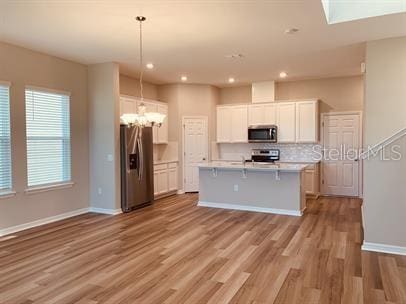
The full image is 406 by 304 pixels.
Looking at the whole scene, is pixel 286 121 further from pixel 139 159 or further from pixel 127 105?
pixel 127 105

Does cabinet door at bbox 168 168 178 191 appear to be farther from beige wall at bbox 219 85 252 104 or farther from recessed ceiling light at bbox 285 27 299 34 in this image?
recessed ceiling light at bbox 285 27 299 34

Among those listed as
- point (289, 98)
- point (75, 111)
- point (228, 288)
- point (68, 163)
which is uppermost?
point (289, 98)

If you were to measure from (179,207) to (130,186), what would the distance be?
1.14 metres

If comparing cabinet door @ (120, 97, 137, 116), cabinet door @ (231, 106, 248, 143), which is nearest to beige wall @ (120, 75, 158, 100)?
cabinet door @ (120, 97, 137, 116)

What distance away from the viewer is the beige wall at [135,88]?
7234 mm

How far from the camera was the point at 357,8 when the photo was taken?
3705mm

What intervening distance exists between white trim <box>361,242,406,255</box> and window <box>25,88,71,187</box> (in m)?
5.07

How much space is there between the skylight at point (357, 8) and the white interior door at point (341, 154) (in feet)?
13.7

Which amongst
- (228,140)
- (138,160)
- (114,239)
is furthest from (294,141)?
(114,239)

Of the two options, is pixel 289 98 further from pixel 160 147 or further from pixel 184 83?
pixel 160 147

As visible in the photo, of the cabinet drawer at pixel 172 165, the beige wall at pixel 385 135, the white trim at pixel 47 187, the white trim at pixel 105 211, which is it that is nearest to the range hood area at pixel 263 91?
the cabinet drawer at pixel 172 165

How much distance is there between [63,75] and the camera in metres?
5.61

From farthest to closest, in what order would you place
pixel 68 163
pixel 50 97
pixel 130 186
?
pixel 130 186 < pixel 68 163 < pixel 50 97

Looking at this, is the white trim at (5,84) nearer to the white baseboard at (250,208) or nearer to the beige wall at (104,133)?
the beige wall at (104,133)
